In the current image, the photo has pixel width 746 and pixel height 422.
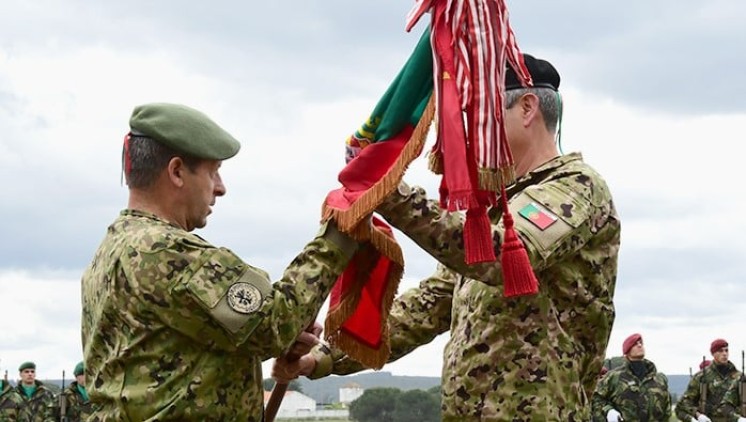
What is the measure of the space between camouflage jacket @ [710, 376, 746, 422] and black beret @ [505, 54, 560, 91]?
1628cm

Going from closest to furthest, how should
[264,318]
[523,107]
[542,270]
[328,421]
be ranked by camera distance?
[264,318]
[542,270]
[523,107]
[328,421]

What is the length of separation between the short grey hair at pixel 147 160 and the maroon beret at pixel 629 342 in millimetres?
16213

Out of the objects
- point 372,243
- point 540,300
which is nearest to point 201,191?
point 372,243

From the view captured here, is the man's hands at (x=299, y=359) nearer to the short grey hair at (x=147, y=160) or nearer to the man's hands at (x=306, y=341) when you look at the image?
the man's hands at (x=306, y=341)

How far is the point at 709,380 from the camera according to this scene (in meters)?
20.9

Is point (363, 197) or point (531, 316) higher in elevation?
point (363, 197)

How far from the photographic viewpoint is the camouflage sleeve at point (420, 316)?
18.3ft

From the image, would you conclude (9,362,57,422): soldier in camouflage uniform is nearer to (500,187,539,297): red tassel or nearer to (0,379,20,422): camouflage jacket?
(0,379,20,422): camouflage jacket

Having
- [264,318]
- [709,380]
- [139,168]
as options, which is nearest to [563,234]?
[264,318]

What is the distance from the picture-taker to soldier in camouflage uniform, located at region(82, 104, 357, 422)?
4035mm

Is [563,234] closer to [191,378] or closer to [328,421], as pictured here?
[191,378]

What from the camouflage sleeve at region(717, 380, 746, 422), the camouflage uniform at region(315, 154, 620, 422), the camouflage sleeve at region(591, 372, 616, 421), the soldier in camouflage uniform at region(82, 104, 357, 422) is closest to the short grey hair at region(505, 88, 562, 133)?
the camouflage uniform at region(315, 154, 620, 422)

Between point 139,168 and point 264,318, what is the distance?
2.36 ft

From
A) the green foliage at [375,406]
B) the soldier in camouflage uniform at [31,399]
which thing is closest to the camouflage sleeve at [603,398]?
the soldier in camouflage uniform at [31,399]
